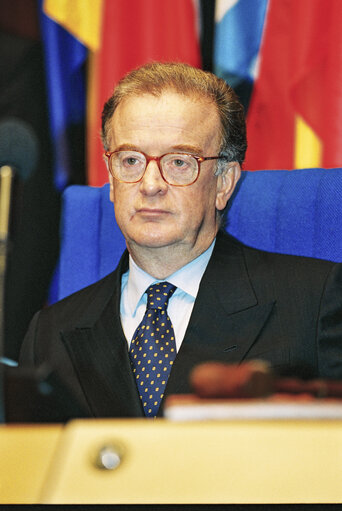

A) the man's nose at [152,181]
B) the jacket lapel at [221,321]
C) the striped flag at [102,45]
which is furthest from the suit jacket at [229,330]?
the striped flag at [102,45]

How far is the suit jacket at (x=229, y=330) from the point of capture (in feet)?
4.83

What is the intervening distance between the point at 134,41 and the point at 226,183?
0.92 m

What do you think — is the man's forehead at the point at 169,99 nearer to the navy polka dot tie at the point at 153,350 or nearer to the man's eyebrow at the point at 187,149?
the man's eyebrow at the point at 187,149

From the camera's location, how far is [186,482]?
0.59 meters

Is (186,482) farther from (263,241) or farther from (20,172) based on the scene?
(263,241)

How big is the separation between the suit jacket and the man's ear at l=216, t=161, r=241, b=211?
4.8 inches

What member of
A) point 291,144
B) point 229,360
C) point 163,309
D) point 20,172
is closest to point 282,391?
point 20,172

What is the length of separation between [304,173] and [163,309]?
50 cm

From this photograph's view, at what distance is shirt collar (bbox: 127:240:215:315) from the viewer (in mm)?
1659

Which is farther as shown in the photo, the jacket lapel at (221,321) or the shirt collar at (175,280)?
the shirt collar at (175,280)

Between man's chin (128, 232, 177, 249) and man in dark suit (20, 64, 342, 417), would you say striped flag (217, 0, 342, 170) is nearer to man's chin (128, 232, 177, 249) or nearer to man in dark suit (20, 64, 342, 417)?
man in dark suit (20, 64, 342, 417)

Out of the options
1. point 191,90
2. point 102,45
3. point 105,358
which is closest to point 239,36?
point 102,45

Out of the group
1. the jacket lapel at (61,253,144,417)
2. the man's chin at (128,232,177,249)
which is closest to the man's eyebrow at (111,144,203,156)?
the man's chin at (128,232,177,249)

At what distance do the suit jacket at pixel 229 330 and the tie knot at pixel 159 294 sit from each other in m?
0.08
